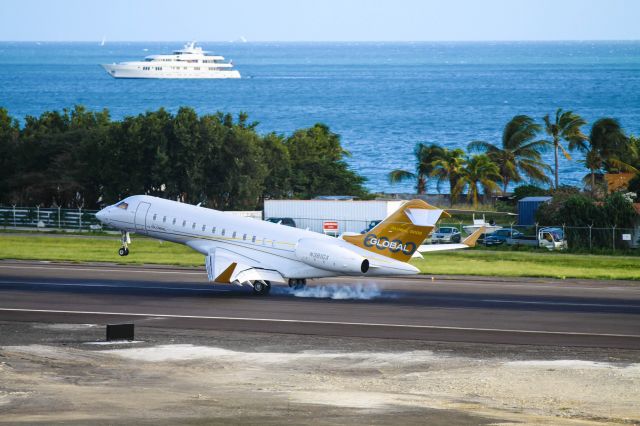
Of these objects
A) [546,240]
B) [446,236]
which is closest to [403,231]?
[546,240]

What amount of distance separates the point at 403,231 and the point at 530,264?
1826cm

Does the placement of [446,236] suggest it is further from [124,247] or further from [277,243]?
[277,243]

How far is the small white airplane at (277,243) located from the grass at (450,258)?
26.0 ft

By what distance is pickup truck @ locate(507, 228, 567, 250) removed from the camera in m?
64.1

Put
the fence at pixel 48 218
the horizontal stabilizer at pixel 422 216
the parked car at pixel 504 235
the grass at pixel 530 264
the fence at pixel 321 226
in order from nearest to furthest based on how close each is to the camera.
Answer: the horizontal stabilizer at pixel 422 216, the grass at pixel 530 264, the fence at pixel 321 226, the parked car at pixel 504 235, the fence at pixel 48 218

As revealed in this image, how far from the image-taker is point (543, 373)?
96.3ft

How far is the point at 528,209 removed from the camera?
76375 millimetres

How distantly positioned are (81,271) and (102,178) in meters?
27.3

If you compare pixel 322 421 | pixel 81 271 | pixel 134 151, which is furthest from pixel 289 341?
pixel 134 151

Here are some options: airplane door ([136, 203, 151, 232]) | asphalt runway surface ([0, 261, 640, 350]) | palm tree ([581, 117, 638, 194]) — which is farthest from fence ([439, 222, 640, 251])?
palm tree ([581, 117, 638, 194])

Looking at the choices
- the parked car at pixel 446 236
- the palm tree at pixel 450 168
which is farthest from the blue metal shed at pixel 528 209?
the palm tree at pixel 450 168

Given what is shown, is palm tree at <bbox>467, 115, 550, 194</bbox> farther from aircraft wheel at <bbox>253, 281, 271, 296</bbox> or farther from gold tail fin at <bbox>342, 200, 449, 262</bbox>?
gold tail fin at <bbox>342, 200, 449, 262</bbox>

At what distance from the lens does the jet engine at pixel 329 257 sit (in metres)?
40.4

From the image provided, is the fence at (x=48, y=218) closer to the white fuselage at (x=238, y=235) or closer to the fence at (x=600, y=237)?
the white fuselage at (x=238, y=235)
